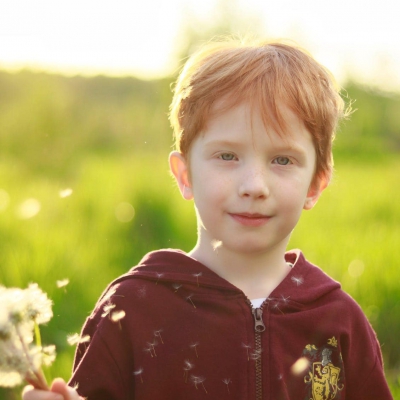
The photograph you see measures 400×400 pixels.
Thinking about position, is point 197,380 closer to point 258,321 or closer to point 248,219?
point 258,321

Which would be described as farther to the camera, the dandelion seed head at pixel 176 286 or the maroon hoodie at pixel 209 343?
the dandelion seed head at pixel 176 286

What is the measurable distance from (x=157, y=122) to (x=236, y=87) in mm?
8227

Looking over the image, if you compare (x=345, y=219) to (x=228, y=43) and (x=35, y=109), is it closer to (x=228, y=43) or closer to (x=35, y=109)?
(x=228, y=43)

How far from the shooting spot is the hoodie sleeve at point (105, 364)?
229 centimetres

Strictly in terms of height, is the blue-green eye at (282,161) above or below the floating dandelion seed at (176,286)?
above

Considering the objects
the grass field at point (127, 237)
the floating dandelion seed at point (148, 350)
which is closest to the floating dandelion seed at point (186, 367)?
the floating dandelion seed at point (148, 350)

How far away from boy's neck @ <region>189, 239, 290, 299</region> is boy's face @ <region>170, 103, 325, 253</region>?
0.19 feet

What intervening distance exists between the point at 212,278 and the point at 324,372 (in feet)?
1.70

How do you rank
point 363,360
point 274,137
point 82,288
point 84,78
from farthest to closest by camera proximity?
point 84,78, point 82,288, point 363,360, point 274,137

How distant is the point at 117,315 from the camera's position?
2.32m

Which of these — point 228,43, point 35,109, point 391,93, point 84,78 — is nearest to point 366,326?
point 228,43

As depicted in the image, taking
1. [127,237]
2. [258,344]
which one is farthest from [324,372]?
[127,237]

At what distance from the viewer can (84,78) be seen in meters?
15.0

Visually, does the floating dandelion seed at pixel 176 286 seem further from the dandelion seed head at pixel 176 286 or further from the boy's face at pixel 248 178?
the boy's face at pixel 248 178
